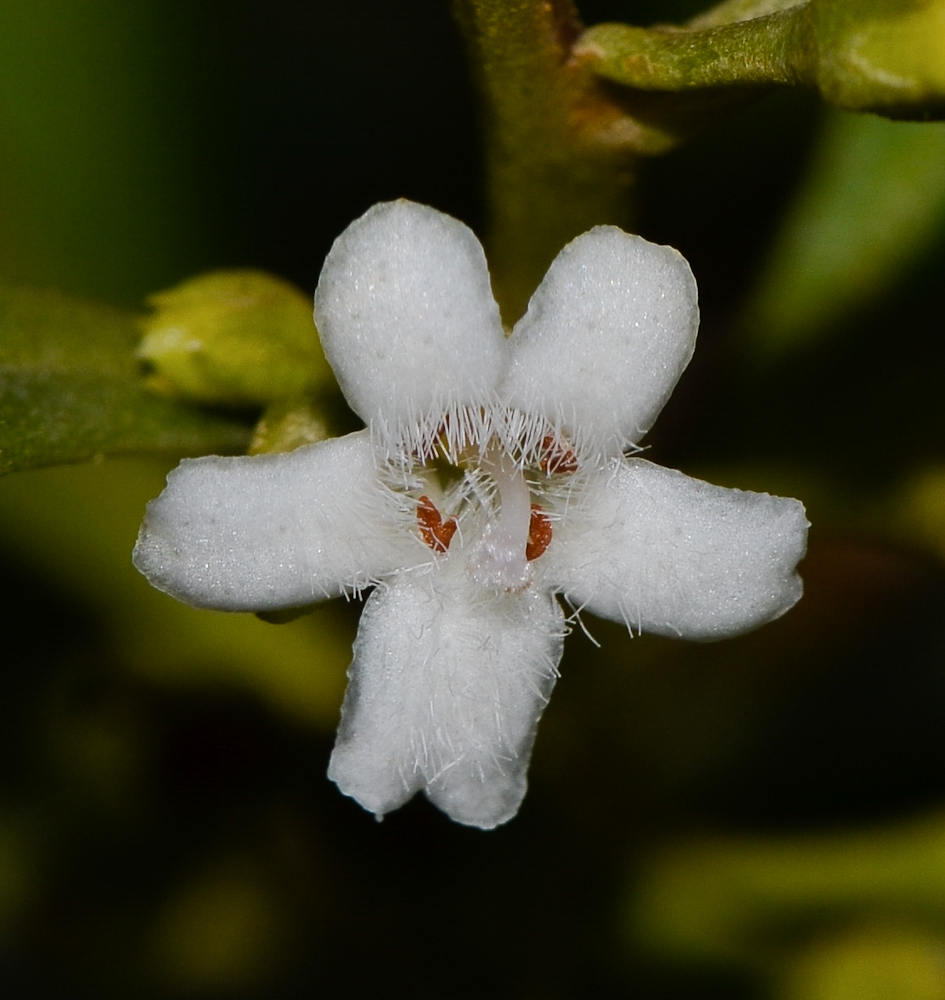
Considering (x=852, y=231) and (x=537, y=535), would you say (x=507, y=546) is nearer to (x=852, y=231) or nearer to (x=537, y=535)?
(x=537, y=535)

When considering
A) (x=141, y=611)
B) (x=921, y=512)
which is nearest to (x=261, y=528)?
(x=141, y=611)

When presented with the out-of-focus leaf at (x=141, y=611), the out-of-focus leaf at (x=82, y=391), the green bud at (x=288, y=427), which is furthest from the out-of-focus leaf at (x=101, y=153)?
the green bud at (x=288, y=427)

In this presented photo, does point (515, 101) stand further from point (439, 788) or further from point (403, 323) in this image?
point (439, 788)

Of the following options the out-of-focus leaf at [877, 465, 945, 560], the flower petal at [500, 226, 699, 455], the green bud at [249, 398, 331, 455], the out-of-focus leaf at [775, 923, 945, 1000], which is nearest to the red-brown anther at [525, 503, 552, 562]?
the flower petal at [500, 226, 699, 455]

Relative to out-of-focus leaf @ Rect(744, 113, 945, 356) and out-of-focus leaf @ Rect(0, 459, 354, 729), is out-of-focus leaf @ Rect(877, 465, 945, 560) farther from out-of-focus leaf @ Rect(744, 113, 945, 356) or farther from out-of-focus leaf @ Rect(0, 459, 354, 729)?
out-of-focus leaf @ Rect(0, 459, 354, 729)

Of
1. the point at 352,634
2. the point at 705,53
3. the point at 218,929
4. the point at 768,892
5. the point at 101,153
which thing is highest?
the point at 705,53

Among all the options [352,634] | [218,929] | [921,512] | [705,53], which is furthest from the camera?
[218,929]
